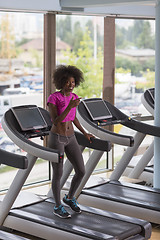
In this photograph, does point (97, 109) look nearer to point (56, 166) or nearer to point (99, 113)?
point (99, 113)

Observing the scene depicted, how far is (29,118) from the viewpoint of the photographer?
13.9 feet

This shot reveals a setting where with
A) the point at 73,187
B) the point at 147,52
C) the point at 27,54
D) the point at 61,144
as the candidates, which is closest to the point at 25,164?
the point at 61,144

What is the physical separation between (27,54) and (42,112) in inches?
53.4

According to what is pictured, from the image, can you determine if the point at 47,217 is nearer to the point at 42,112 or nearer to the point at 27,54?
the point at 42,112

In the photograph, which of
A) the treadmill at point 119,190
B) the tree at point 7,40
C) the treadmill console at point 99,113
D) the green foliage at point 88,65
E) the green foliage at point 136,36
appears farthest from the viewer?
the green foliage at point 136,36

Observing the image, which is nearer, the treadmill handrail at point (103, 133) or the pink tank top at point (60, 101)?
the pink tank top at point (60, 101)

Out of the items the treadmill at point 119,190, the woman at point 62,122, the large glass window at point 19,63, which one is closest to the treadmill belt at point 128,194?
the treadmill at point 119,190

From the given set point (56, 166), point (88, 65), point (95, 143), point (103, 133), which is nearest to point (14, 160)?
point (56, 166)

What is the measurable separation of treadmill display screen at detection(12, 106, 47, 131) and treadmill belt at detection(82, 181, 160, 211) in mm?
1022

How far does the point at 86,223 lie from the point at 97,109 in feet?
4.58

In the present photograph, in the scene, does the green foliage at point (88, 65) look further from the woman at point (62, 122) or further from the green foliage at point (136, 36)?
the woman at point (62, 122)

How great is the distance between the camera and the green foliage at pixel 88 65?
6.03 m

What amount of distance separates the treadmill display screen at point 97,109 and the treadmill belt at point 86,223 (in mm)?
1026

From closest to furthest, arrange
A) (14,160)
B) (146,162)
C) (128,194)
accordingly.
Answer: (14,160) → (128,194) → (146,162)
